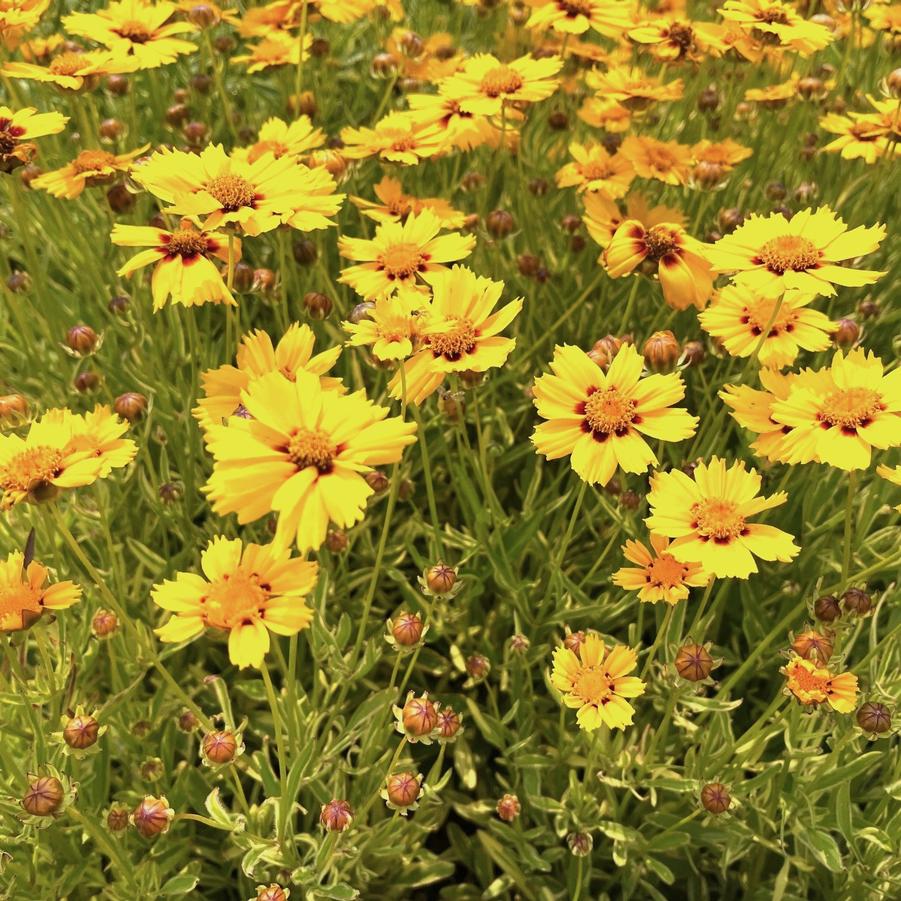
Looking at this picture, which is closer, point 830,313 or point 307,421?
point 307,421

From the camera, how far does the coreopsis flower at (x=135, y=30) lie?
1.58 m

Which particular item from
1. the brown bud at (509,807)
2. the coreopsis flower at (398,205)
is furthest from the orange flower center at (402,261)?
the brown bud at (509,807)

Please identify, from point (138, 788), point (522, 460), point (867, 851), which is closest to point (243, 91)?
point (522, 460)

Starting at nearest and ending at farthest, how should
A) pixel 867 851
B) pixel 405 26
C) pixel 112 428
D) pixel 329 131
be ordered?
pixel 112 428 → pixel 867 851 → pixel 329 131 → pixel 405 26

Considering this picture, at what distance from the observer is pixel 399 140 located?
61.1 inches

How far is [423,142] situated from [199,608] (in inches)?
37.5

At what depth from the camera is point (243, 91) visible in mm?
2412

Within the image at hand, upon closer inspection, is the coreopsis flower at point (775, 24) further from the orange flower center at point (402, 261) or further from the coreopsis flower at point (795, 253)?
the orange flower center at point (402, 261)

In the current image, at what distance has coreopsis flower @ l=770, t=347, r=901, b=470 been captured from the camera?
1010 millimetres

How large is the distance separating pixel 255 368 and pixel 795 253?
2.26 feet

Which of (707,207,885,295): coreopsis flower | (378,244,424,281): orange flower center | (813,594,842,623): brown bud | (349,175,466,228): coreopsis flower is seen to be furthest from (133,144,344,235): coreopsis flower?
(813,594,842,623): brown bud

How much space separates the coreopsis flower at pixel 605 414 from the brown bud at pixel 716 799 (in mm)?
433

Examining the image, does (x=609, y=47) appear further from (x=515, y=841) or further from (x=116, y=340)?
(x=515, y=841)

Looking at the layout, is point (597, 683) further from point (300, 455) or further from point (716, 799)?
point (300, 455)
